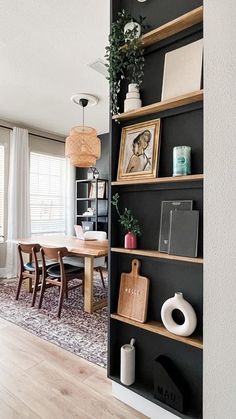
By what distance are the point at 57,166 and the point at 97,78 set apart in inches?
106

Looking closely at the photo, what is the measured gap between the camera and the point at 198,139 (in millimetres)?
1336

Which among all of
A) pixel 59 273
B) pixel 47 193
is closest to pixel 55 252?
pixel 59 273

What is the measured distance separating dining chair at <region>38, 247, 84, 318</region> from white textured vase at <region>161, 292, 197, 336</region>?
1.69 m

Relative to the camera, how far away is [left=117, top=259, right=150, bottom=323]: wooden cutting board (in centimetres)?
151

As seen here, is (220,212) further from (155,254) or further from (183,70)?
(183,70)

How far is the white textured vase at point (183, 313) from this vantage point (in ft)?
4.17

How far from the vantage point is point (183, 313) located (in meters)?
1.29

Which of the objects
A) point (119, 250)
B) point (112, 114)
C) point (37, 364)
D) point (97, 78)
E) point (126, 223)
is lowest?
point (37, 364)

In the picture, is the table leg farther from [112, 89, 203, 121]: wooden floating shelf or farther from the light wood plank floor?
[112, 89, 203, 121]: wooden floating shelf

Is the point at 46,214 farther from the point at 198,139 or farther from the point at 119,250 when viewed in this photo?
the point at 198,139

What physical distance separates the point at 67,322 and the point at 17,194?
8.55 feet

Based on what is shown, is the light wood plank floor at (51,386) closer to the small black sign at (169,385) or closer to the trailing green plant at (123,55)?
the small black sign at (169,385)

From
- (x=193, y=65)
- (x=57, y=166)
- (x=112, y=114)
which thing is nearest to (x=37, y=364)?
(x=112, y=114)

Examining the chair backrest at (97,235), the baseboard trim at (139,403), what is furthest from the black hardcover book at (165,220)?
the chair backrest at (97,235)
